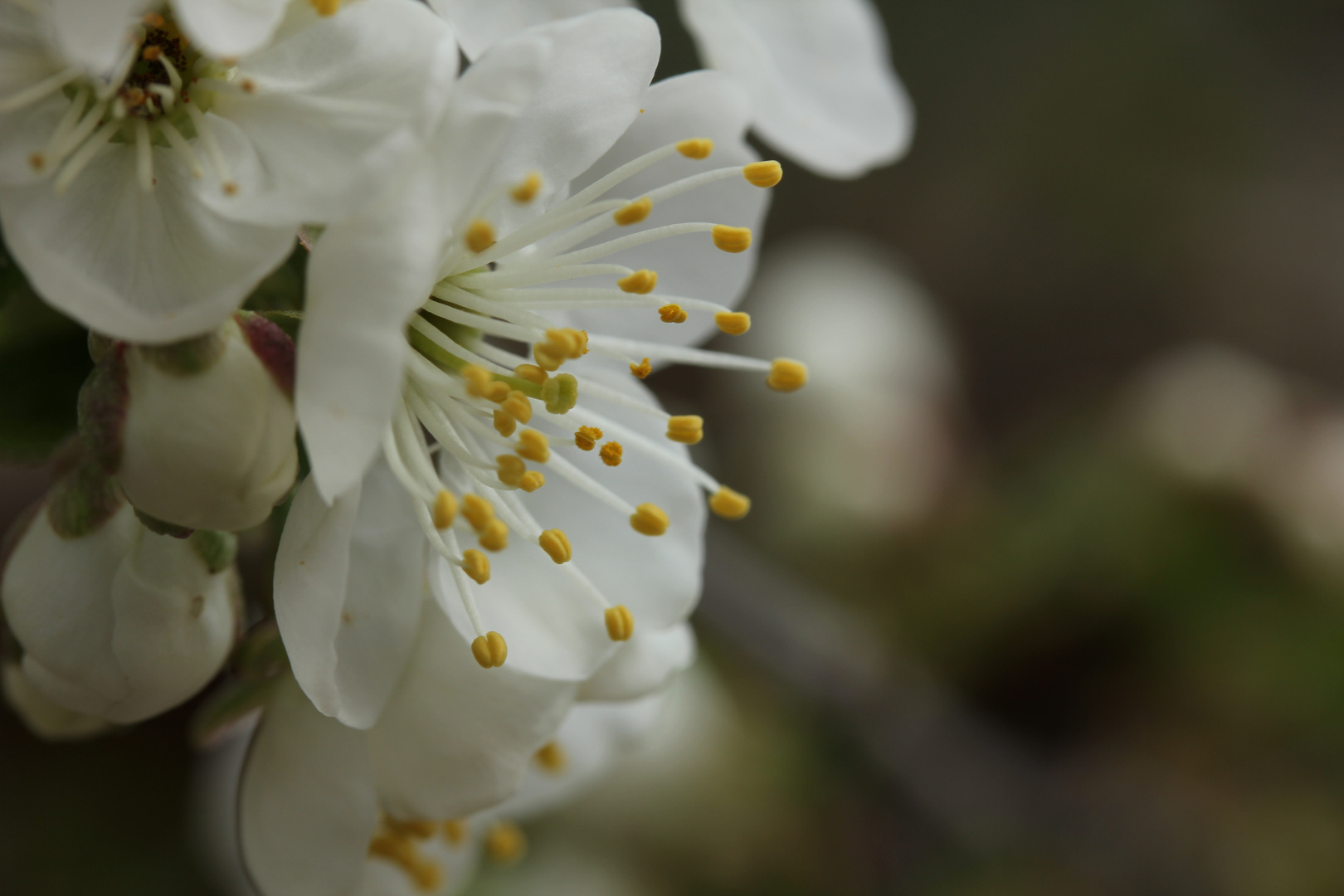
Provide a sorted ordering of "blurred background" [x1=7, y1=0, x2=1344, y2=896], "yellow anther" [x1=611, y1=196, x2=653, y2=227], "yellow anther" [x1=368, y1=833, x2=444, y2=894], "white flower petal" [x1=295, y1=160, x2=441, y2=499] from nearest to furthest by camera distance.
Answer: "white flower petal" [x1=295, y1=160, x2=441, y2=499] < "yellow anther" [x1=611, y1=196, x2=653, y2=227] < "yellow anther" [x1=368, y1=833, x2=444, y2=894] < "blurred background" [x1=7, y1=0, x2=1344, y2=896]

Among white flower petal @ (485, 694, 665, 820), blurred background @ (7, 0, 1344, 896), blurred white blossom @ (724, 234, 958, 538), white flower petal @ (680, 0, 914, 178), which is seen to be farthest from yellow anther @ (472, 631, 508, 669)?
blurred white blossom @ (724, 234, 958, 538)

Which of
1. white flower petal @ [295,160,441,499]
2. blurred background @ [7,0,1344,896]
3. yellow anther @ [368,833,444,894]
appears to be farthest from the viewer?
blurred background @ [7,0,1344,896]

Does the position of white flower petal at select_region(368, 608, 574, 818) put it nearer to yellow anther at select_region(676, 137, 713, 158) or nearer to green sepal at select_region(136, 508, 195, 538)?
green sepal at select_region(136, 508, 195, 538)

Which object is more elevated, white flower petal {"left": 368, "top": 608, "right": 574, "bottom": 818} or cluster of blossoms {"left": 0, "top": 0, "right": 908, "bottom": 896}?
cluster of blossoms {"left": 0, "top": 0, "right": 908, "bottom": 896}

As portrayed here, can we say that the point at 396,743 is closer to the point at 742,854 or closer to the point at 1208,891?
the point at 742,854

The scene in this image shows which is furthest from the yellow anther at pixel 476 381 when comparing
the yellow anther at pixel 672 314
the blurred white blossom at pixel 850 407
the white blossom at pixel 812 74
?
the blurred white blossom at pixel 850 407

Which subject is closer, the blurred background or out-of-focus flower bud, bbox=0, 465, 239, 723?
out-of-focus flower bud, bbox=0, 465, 239, 723

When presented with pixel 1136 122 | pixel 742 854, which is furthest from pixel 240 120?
pixel 1136 122

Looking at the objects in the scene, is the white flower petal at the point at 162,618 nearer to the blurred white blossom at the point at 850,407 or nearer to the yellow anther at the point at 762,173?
the yellow anther at the point at 762,173

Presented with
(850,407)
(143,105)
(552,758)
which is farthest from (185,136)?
(850,407)
